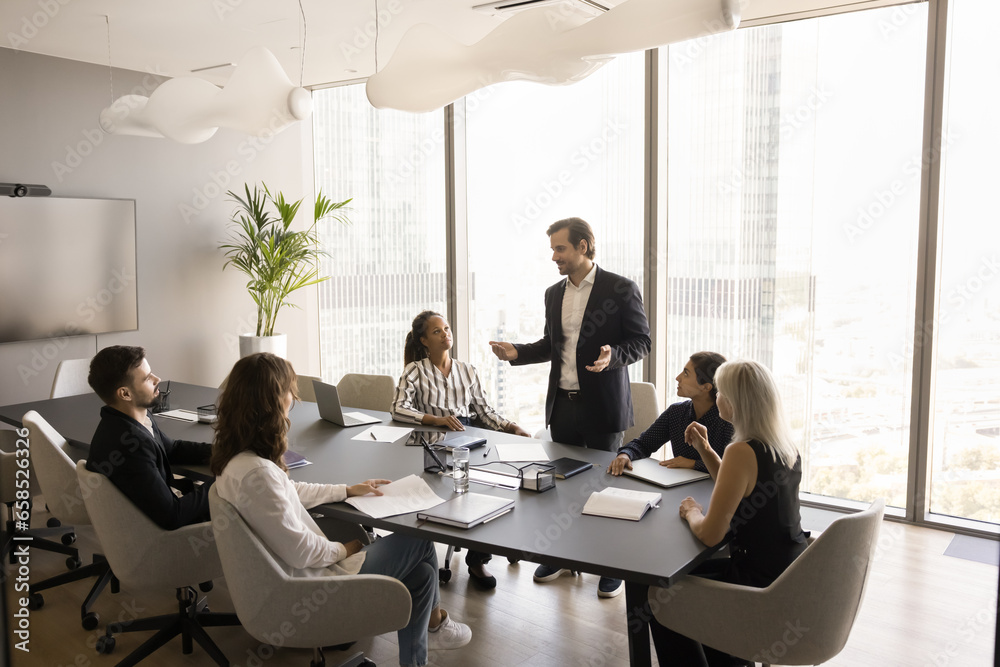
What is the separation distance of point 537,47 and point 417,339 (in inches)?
73.4

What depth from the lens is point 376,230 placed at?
687 cm

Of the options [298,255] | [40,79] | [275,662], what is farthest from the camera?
[298,255]

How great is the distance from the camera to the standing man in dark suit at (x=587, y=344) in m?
3.81

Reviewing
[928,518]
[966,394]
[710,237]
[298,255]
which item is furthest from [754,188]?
[298,255]

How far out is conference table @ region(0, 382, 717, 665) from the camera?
7.32 feet

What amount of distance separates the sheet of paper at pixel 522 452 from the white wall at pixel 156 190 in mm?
4086

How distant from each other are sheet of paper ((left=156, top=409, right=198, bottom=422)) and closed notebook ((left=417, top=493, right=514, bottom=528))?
2.07 m

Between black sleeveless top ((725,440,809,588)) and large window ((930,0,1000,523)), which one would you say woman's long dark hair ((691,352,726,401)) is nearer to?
black sleeveless top ((725,440,809,588))

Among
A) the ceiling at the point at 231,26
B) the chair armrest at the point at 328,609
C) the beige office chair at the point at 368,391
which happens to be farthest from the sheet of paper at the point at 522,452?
the ceiling at the point at 231,26

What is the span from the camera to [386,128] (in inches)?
266

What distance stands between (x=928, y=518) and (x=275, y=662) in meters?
3.67

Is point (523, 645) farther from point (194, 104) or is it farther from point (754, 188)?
point (754, 188)

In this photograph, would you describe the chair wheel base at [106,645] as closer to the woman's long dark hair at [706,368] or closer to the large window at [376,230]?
the woman's long dark hair at [706,368]

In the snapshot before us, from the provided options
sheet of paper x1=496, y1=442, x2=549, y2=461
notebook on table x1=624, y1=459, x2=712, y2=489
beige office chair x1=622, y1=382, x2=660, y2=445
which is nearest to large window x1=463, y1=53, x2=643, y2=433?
beige office chair x1=622, y1=382, x2=660, y2=445
